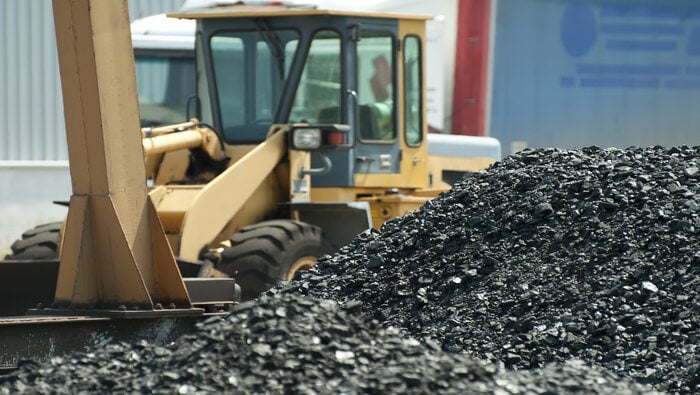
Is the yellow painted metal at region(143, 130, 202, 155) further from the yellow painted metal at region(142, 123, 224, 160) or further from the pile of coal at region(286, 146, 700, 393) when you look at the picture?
the pile of coal at region(286, 146, 700, 393)

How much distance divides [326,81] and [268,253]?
142cm

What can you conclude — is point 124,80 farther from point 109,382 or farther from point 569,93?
point 569,93

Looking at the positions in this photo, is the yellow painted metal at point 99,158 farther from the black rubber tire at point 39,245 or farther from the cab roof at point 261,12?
the cab roof at point 261,12

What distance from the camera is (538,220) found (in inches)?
246

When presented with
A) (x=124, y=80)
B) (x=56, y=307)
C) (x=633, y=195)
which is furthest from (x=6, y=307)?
(x=633, y=195)

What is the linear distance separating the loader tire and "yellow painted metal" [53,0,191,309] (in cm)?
153

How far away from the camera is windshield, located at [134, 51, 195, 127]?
1281 cm

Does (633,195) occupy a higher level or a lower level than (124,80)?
lower

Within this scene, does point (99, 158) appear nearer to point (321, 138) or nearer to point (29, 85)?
point (321, 138)

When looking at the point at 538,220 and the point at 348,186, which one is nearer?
the point at 538,220

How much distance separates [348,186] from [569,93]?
6392 mm

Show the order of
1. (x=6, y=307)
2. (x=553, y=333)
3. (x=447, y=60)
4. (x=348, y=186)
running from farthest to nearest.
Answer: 1. (x=447, y=60)
2. (x=348, y=186)
3. (x=6, y=307)
4. (x=553, y=333)

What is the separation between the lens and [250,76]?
8727mm

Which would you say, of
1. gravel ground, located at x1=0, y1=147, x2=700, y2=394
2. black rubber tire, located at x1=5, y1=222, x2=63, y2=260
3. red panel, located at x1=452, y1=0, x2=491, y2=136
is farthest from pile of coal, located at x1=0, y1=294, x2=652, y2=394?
red panel, located at x1=452, y1=0, x2=491, y2=136
